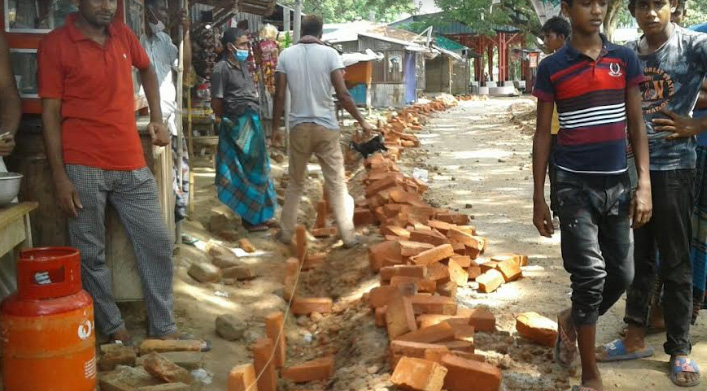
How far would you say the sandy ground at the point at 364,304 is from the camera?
3.67m

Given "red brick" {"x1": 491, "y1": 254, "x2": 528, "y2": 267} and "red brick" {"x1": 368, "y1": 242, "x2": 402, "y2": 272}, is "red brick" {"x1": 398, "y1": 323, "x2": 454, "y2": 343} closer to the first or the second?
"red brick" {"x1": 368, "y1": 242, "x2": 402, "y2": 272}

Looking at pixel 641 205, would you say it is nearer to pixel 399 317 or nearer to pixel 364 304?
pixel 399 317

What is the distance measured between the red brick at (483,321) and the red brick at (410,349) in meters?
0.57

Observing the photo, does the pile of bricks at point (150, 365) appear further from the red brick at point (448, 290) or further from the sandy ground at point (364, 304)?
the red brick at point (448, 290)

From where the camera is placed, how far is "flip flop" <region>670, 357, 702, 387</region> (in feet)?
11.4

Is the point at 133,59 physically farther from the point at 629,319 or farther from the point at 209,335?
the point at 629,319

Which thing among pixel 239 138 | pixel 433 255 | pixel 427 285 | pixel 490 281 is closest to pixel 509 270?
pixel 490 281

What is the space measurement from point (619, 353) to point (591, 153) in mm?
1159

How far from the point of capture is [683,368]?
348 centimetres

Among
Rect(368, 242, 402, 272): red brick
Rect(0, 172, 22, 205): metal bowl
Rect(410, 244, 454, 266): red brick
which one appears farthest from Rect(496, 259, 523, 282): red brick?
Rect(0, 172, 22, 205): metal bowl

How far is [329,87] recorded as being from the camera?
20.6 ft

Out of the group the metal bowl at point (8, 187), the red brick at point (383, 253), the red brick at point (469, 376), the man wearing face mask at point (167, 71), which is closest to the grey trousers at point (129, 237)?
the metal bowl at point (8, 187)

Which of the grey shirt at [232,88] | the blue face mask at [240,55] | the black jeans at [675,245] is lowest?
the black jeans at [675,245]

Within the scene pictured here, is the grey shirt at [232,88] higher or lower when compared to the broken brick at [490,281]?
higher
